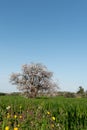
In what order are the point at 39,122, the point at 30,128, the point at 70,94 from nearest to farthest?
the point at 30,128
the point at 39,122
the point at 70,94

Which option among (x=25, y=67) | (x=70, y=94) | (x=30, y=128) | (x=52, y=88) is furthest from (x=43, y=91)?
(x=30, y=128)

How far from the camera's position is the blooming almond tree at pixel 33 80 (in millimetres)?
44409

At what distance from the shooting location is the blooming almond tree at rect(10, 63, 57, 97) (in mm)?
44409

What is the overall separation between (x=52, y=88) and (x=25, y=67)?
5.40 m

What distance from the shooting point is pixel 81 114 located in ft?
29.0

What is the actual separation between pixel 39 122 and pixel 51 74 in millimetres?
39953

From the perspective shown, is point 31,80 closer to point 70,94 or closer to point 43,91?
point 43,91

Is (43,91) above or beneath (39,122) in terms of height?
above

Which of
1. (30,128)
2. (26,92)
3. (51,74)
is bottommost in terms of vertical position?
(30,128)

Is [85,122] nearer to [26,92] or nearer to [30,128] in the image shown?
[30,128]

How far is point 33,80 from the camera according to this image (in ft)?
145

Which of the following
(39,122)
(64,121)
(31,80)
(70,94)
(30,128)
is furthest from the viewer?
(70,94)

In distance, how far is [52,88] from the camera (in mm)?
46500

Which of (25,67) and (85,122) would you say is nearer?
(85,122)
